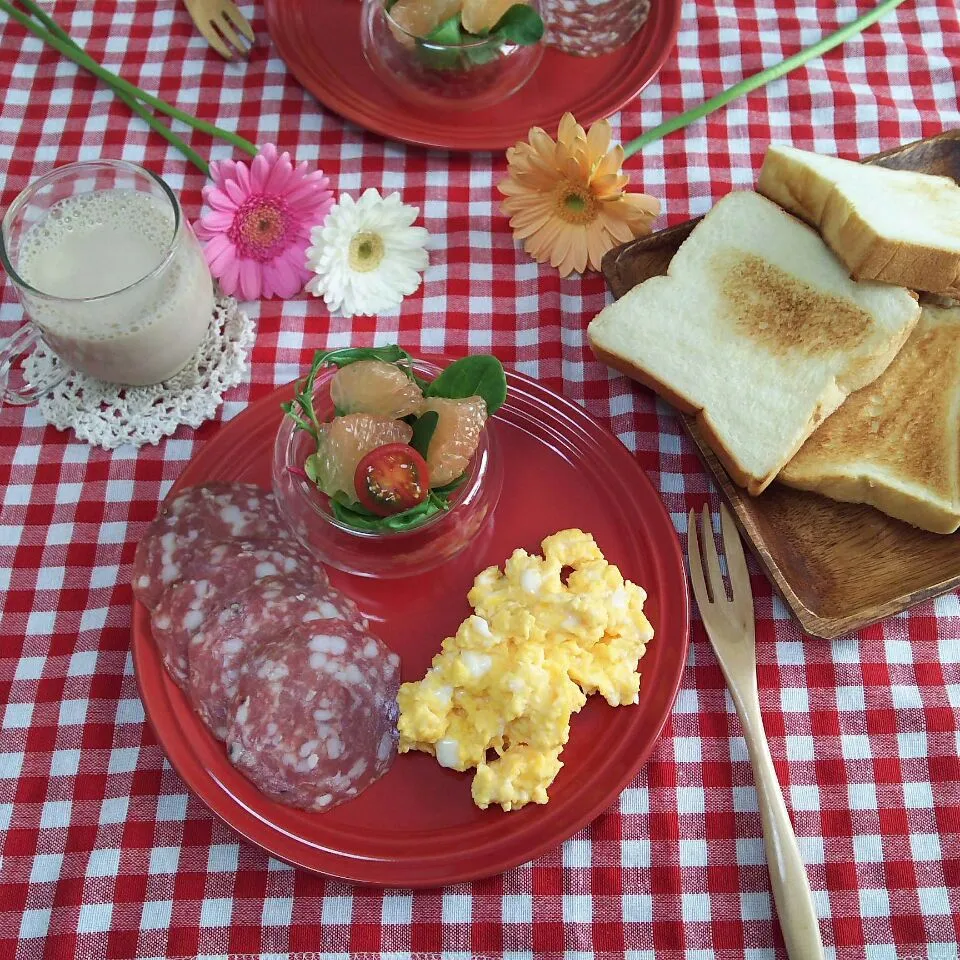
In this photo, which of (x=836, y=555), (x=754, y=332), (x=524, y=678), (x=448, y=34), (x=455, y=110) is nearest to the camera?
(x=524, y=678)

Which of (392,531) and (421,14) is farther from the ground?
(421,14)

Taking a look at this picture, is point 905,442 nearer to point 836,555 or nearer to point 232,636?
point 836,555

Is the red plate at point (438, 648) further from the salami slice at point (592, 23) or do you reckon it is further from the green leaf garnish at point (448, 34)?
A: the salami slice at point (592, 23)

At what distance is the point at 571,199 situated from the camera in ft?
5.88

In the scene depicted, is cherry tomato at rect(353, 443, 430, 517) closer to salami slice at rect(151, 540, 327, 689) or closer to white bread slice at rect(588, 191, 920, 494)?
salami slice at rect(151, 540, 327, 689)

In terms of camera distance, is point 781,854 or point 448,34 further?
point 448,34

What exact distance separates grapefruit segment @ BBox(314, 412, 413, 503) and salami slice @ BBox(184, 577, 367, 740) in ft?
0.62

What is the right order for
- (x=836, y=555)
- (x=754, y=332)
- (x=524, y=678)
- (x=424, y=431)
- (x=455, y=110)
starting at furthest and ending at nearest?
(x=455, y=110) < (x=754, y=332) < (x=836, y=555) < (x=424, y=431) < (x=524, y=678)

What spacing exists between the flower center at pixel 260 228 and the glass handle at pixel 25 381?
0.40 m

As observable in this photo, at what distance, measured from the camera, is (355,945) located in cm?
138

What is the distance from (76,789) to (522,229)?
123 centimetres

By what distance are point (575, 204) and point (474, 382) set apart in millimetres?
505

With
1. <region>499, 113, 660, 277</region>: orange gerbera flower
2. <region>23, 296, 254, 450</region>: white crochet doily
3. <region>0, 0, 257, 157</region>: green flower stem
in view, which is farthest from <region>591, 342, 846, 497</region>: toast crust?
<region>0, 0, 257, 157</region>: green flower stem

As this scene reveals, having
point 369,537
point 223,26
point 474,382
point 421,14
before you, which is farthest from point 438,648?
point 223,26
